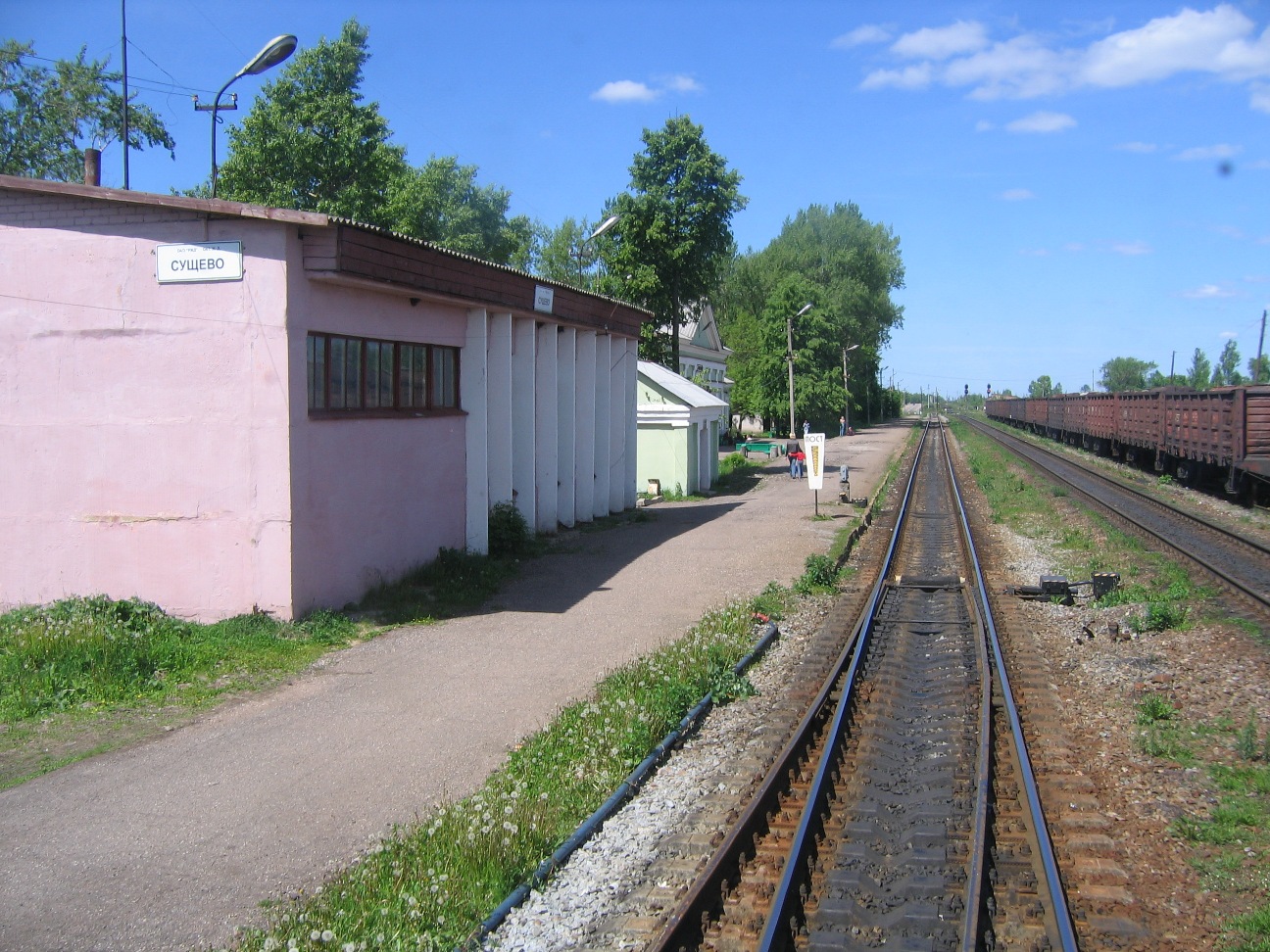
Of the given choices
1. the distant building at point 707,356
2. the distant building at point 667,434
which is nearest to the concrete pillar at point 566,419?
the distant building at point 667,434

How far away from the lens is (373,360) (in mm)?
12039

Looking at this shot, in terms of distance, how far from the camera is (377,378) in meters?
12.1

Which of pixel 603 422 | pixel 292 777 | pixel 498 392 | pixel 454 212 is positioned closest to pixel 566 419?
pixel 603 422

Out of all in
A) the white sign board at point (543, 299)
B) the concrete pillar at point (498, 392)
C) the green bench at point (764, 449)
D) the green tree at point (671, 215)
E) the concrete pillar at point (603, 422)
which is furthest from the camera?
the green bench at point (764, 449)

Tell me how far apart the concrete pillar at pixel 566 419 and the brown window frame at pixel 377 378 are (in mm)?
4479

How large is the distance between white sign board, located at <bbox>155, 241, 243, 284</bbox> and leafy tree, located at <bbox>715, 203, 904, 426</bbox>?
1847 inches

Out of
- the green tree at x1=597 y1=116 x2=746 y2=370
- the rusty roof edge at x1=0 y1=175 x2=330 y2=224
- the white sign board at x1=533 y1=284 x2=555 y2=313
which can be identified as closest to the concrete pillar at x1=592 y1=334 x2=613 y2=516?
the white sign board at x1=533 y1=284 x2=555 y2=313

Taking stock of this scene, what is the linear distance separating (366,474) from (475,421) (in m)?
3.02

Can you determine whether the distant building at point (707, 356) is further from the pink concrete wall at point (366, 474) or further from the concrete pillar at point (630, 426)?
the pink concrete wall at point (366, 474)

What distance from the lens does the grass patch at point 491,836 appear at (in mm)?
4559

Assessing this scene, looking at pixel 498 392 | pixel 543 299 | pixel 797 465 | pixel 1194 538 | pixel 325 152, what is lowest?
pixel 1194 538

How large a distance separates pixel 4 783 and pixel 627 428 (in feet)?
54.3

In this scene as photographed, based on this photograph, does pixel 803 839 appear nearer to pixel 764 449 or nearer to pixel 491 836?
pixel 491 836

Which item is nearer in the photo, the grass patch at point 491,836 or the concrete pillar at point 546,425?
the grass patch at point 491,836
